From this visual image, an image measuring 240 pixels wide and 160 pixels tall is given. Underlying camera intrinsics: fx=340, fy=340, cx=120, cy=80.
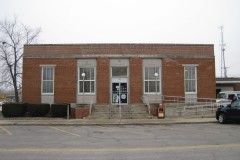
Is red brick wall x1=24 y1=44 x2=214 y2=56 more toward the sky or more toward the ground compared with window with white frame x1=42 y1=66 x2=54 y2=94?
more toward the sky

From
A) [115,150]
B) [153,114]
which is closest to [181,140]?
[115,150]

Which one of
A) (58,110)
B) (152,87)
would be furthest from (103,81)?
(58,110)

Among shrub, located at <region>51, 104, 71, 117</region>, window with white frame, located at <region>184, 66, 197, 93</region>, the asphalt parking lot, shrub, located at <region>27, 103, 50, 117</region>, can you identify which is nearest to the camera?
the asphalt parking lot

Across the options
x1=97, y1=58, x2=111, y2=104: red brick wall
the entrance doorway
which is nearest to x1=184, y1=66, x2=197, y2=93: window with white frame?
the entrance doorway

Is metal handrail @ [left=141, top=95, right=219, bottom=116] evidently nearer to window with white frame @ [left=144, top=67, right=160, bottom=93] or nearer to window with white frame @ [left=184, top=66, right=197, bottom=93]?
window with white frame @ [left=144, top=67, right=160, bottom=93]

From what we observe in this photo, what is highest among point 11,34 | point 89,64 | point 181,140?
point 11,34

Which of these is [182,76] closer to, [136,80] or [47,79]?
[136,80]

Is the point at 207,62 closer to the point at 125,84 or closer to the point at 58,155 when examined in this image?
the point at 125,84

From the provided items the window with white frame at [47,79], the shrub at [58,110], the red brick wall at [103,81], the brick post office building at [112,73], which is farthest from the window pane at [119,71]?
the window with white frame at [47,79]

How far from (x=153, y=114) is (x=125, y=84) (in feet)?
14.6

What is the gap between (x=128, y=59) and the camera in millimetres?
31203

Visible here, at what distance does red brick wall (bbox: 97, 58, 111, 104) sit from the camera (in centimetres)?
3078

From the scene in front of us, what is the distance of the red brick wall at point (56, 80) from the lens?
30969 millimetres

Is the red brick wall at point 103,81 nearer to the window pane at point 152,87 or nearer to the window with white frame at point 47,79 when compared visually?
the window pane at point 152,87
